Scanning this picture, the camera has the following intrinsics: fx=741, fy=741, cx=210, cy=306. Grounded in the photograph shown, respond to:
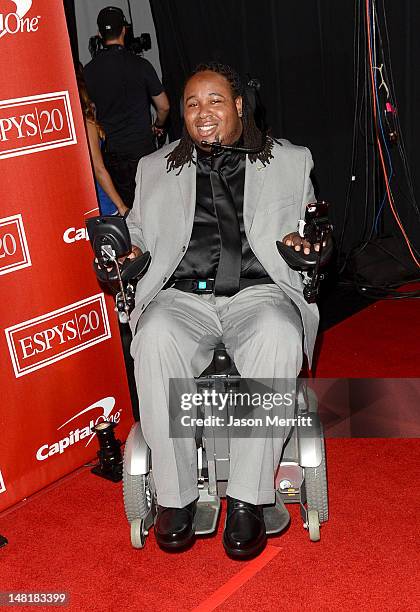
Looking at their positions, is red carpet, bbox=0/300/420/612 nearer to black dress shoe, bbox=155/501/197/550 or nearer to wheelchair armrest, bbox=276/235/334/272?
black dress shoe, bbox=155/501/197/550

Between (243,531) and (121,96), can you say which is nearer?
(243,531)

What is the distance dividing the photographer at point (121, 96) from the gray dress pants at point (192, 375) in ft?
6.14

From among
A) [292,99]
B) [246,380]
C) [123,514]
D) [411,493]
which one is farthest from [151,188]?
[292,99]

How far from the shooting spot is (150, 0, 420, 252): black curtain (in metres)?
4.84

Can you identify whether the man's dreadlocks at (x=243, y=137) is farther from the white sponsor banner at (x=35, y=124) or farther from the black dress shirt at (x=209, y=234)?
the white sponsor banner at (x=35, y=124)

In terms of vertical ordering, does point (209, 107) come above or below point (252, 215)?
above

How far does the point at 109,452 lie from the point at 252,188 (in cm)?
117

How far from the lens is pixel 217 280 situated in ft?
8.45

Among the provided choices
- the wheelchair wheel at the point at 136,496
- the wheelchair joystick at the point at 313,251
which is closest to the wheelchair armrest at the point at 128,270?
the wheelchair joystick at the point at 313,251

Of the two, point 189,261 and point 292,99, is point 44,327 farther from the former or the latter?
point 292,99

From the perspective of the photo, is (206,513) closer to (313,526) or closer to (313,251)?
(313,526)

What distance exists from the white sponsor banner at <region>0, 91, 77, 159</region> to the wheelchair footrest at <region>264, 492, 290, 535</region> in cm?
145

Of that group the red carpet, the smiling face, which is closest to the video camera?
the smiling face

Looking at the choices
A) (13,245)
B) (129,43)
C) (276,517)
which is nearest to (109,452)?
(276,517)
